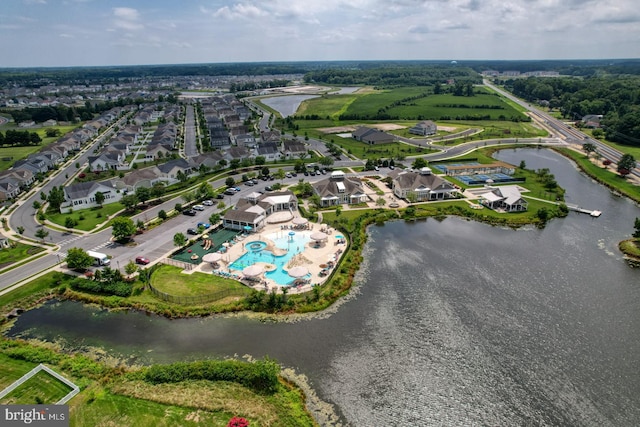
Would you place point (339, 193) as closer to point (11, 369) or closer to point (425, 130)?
point (11, 369)

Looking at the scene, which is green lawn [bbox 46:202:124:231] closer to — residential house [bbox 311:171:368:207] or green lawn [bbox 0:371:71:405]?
green lawn [bbox 0:371:71:405]

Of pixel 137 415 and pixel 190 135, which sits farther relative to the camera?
pixel 190 135

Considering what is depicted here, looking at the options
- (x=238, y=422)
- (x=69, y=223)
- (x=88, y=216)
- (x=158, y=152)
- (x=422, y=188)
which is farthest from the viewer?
(x=158, y=152)

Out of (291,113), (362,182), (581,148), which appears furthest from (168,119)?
(581,148)

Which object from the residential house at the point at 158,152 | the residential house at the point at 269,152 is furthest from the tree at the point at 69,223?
the residential house at the point at 269,152

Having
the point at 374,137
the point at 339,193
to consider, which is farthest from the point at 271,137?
the point at 339,193

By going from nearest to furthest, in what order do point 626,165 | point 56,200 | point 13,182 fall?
point 56,200 → point 13,182 → point 626,165

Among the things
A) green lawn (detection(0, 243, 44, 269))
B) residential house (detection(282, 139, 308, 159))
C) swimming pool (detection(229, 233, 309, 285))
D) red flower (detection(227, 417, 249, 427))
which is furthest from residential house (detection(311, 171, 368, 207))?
red flower (detection(227, 417, 249, 427))
